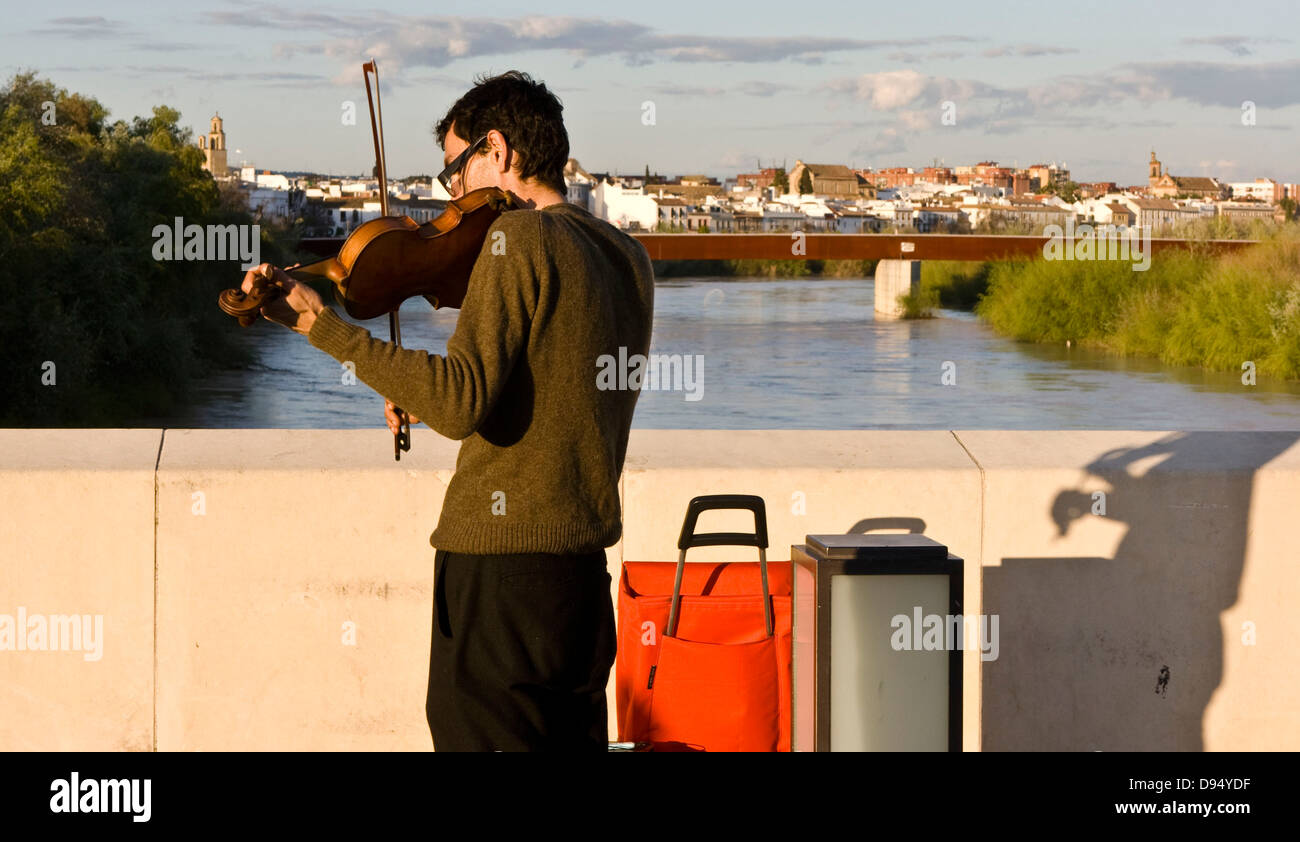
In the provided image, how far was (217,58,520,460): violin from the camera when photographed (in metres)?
2.60

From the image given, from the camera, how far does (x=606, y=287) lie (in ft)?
8.34

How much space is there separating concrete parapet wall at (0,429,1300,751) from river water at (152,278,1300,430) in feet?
113

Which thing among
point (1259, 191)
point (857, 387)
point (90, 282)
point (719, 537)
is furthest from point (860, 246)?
point (1259, 191)

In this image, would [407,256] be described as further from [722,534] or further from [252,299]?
[722,534]

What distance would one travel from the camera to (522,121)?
2648mm

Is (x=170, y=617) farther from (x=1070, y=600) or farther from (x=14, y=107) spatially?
(x=14, y=107)

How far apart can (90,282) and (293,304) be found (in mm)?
35643

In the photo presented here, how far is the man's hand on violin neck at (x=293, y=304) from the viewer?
2447 mm

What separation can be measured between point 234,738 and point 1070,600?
7.02 ft

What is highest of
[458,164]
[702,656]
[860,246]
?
[860,246]

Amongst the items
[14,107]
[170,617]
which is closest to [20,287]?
[14,107]

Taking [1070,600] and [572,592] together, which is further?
[1070,600]

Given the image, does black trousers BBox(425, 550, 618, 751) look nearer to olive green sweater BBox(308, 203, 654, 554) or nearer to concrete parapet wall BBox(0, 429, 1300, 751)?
olive green sweater BBox(308, 203, 654, 554)

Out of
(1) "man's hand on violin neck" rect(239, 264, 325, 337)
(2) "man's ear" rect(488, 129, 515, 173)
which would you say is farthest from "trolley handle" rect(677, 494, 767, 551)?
(1) "man's hand on violin neck" rect(239, 264, 325, 337)
